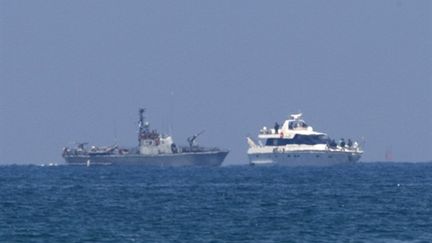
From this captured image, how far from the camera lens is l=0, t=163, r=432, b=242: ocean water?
70.1 meters

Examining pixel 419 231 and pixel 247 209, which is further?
pixel 247 209

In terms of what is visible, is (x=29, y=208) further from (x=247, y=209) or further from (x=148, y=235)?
(x=148, y=235)

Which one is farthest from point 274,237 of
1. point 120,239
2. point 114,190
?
point 114,190

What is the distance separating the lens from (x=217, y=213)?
84875 millimetres

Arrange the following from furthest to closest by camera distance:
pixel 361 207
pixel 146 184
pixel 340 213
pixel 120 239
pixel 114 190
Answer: pixel 146 184, pixel 114 190, pixel 361 207, pixel 340 213, pixel 120 239

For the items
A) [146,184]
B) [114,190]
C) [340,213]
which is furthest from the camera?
[146,184]

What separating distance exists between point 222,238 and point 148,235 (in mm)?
3552

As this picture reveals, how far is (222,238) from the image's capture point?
68688mm

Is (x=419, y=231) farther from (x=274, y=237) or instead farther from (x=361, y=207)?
(x=361, y=207)

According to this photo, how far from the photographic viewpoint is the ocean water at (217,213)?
70062 mm

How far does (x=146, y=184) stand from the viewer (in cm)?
13238

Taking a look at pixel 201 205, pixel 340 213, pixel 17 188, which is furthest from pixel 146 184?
pixel 340 213

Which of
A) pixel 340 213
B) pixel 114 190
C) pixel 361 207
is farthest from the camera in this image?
pixel 114 190

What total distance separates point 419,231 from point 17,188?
58.3 meters
